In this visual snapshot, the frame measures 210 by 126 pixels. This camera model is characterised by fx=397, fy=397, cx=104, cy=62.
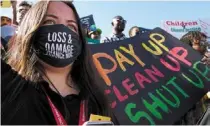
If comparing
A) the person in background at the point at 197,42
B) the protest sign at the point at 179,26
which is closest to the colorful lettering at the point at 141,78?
the person in background at the point at 197,42

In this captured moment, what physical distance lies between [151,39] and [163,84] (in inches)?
29.3

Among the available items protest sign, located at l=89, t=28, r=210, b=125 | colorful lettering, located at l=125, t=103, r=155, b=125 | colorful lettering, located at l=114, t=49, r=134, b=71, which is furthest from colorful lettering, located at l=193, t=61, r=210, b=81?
colorful lettering, located at l=125, t=103, r=155, b=125

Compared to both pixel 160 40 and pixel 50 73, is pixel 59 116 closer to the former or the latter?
pixel 50 73

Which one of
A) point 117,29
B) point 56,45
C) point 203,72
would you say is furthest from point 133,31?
point 56,45

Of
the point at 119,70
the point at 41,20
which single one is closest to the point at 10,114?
the point at 41,20

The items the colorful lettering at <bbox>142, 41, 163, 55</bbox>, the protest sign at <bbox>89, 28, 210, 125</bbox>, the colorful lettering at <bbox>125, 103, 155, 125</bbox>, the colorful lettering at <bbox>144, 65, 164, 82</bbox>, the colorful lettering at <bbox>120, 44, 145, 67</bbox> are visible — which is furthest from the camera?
the colorful lettering at <bbox>142, 41, 163, 55</bbox>

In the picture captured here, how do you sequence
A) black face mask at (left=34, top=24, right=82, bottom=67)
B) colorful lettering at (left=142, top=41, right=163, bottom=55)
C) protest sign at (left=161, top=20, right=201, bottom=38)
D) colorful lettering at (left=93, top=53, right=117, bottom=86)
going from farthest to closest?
1. protest sign at (left=161, top=20, right=201, bottom=38)
2. colorful lettering at (left=142, top=41, right=163, bottom=55)
3. colorful lettering at (left=93, top=53, right=117, bottom=86)
4. black face mask at (left=34, top=24, right=82, bottom=67)

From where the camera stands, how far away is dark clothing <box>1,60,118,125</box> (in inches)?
62.1

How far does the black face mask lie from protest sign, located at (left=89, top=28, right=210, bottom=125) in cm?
209

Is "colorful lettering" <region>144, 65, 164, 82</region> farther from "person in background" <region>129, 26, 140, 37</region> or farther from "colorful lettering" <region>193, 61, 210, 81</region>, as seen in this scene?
"person in background" <region>129, 26, 140, 37</region>

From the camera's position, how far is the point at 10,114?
1.57 meters

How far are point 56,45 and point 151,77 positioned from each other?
274 cm

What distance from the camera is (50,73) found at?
6.10ft

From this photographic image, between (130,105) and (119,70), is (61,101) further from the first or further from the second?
(119,70)
